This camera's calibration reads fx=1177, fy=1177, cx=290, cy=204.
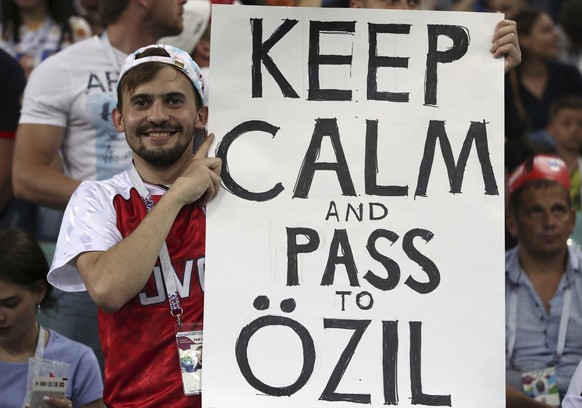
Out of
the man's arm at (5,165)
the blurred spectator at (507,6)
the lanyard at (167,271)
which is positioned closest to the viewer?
the lanyard at (167,271)

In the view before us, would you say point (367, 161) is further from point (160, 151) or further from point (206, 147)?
point (160, 151)

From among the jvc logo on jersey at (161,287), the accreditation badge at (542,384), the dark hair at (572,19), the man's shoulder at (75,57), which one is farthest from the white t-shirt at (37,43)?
the dark hair at (572,19)

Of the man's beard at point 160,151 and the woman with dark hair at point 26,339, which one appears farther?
the woman with dark hair at point 26,339

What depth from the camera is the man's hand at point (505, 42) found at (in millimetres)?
3324

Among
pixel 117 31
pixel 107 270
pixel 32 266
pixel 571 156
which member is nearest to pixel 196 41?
pixel 117 31

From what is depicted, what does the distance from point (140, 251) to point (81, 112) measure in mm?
1871

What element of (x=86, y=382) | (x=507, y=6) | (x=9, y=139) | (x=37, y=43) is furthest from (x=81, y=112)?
(x=507, y=6)

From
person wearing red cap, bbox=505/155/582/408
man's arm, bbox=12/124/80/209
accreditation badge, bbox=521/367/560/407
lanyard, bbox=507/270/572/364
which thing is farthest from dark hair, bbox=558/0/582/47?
man's arm, bbox=12/124/80/209

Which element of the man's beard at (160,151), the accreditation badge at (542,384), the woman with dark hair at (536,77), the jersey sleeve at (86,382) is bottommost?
the accreditation badge at (542,384)

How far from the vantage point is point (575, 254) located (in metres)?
5.28

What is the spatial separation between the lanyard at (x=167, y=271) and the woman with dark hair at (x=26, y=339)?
3.85ft

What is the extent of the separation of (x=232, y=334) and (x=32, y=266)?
147 centimetres

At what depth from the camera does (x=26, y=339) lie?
14.5ft

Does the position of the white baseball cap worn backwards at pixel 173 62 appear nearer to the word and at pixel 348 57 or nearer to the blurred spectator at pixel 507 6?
the word and at pixel 348 57
